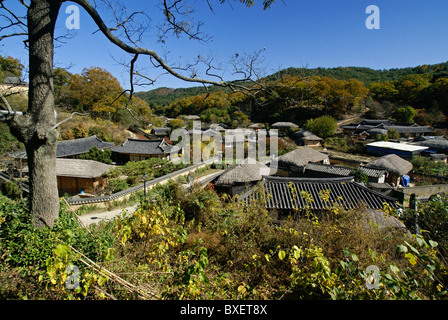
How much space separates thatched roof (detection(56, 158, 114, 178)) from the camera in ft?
43.6

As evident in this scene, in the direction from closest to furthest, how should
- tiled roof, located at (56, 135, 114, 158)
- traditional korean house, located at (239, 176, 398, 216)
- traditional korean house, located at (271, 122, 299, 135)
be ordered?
traditional korean house, located at (239, 176, 398, 216) → tiled roof, located at (56, 135, 114, 158) → traditional korean house, located at (271, 122, 299, 135)

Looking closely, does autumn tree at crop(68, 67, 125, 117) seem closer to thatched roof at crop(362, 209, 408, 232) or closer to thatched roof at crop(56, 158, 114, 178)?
thatched roof at crop(56, 158, 114, 178)

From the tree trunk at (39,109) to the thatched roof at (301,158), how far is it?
58.0ft

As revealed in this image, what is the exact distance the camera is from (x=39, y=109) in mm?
2443

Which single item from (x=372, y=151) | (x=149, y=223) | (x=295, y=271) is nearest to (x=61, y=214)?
(x=149, y=223)

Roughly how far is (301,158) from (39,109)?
18727mm

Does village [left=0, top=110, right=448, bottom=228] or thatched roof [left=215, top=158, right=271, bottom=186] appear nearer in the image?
village [left=0, top=110, right=448, bottom=228]

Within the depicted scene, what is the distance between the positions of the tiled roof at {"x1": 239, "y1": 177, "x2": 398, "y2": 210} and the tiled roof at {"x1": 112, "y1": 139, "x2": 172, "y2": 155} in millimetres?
15261

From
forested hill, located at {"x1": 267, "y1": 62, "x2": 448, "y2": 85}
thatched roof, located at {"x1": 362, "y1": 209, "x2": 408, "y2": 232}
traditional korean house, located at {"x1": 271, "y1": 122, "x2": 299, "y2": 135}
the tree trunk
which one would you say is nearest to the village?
thatched roof, located at {"x1": 362, "y1": 209, "x2": 408, "y2": 232}

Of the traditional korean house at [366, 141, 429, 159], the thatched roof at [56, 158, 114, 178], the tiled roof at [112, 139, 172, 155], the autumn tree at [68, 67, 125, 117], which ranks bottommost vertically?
the thatched roof at [56, 158, 114, 178]

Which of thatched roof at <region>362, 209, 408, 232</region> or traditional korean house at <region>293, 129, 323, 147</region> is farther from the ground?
traditional korean house at <region>293, 129, 323, 147</region>

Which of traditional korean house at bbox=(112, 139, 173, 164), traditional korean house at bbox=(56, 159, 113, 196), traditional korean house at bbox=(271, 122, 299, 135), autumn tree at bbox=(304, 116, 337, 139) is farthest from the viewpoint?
traditional korean house at bbox=(271, 122, 299, 135)

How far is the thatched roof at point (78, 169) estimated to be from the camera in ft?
43.6

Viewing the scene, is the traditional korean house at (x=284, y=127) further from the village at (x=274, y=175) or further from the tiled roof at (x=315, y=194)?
the tiled roof at (x=315, y=194)
